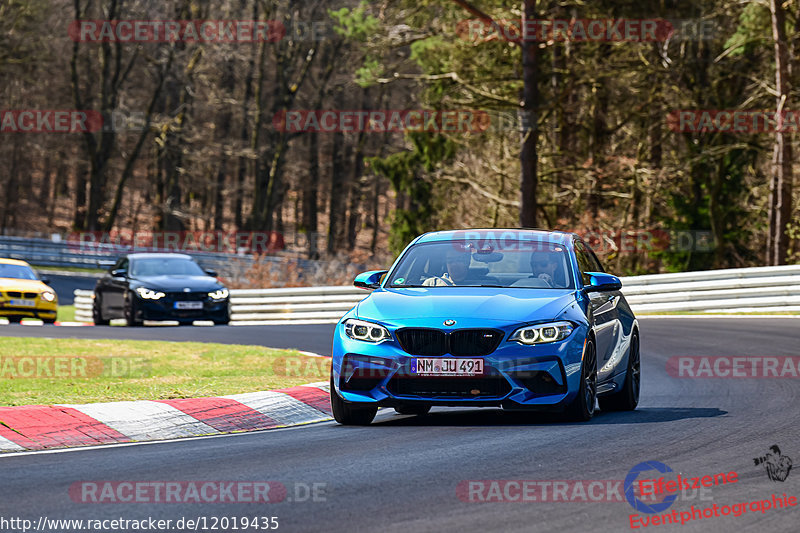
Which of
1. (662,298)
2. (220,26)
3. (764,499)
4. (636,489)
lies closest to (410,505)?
(636,489)

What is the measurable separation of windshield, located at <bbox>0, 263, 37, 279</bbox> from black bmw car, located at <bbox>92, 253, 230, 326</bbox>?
2.67m

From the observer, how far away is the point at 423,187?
43656mm

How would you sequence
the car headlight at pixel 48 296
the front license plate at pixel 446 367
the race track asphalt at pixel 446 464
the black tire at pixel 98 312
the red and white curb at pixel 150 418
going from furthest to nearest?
1. the car headlight at pixel 48 296
2. the black tire at pixel 98 312
3. the front license plate at pixel 446 367
4. the red and white curb at pixel 150 418
5. the race track asphalt at pixel 446 464

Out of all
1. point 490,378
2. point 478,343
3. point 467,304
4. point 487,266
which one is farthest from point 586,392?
point 487,266

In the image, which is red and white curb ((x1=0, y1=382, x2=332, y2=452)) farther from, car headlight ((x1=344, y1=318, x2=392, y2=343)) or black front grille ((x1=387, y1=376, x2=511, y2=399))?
black front grille ((x1=387, y1=376, x2=511, y2=399))

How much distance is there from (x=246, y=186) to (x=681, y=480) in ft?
193

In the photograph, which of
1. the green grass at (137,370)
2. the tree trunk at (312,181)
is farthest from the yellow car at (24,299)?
the tree trunk at (312,181)

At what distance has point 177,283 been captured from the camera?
2605 cm

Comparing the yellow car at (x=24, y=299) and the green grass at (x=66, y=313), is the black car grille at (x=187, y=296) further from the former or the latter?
the green grass at (x=66, y=313)

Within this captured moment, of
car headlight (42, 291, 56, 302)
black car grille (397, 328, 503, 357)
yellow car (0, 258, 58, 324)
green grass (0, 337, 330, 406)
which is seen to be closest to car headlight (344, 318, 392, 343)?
black car grille (397, 328, 503, 357)

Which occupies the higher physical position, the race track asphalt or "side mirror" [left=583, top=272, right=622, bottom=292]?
"side mirror" [left=583, top=272, right=622, bottom=292]

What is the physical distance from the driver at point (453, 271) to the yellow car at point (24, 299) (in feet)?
64.9

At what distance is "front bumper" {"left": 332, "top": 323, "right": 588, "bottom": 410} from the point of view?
9.09 metres

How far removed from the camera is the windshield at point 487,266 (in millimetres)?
10305
